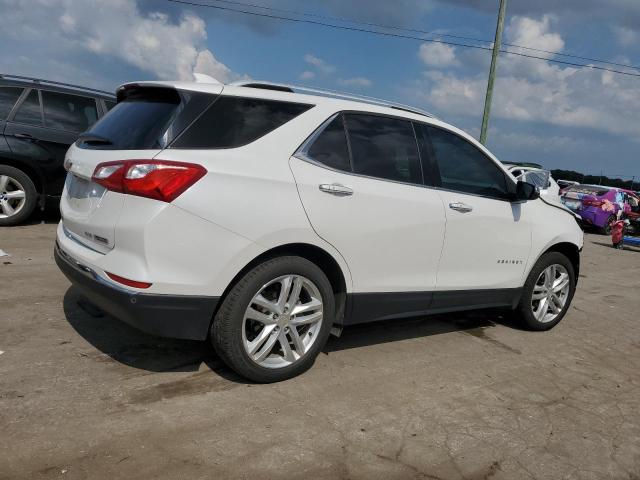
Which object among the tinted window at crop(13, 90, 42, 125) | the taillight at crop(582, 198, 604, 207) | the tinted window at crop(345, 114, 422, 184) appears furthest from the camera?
the taillight at crop(582, 198, 604, 207)

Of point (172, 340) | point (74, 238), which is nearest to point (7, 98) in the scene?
point (74, 238)

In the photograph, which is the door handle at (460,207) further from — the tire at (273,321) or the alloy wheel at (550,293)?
the alloy wheel at (550,293)

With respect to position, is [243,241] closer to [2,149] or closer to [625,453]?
[625,453]

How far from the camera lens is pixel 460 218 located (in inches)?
167

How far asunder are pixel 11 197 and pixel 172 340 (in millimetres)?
4741

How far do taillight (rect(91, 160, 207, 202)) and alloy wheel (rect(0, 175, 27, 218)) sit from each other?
5.28 m

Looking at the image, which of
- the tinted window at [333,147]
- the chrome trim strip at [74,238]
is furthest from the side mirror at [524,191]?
the chrome trim strip at [74,238]

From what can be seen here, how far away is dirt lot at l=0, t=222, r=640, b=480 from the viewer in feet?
8.68

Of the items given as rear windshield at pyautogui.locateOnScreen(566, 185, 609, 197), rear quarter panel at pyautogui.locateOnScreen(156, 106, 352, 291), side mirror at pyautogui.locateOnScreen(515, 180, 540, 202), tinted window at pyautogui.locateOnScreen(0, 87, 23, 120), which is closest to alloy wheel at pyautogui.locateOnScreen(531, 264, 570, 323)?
side mirror at pyautogui.locateOnScreen(515, 180, 540, 202)

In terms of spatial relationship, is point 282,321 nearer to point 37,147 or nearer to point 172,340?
point 172,340

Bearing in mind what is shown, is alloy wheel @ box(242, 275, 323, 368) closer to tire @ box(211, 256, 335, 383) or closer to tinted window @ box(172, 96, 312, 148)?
tire @ box(211, 256, 335, 383)

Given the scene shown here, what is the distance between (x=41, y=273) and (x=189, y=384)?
9.30 ft

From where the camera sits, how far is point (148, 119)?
128 inches

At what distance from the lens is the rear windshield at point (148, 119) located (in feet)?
10.2
